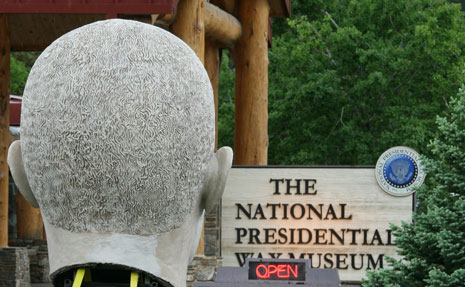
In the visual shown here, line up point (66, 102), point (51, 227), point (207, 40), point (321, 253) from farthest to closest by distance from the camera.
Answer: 1. point (207, 40)
2. point (321, 253)
3. point (51, 227)
4. point (66, 102)

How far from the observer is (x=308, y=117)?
2258 centimetres

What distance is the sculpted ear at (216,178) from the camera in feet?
11.3

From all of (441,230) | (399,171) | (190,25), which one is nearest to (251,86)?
(190,25)

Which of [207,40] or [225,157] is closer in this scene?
[225,157]

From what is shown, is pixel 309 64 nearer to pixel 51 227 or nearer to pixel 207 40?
pixel 207 40

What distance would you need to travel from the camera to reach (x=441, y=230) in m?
8.10

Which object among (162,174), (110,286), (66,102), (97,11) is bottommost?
(110,286)

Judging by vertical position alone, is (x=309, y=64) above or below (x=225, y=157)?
above

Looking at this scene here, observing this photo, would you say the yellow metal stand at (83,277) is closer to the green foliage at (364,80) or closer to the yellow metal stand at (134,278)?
the yellow metal stand at (134,278)

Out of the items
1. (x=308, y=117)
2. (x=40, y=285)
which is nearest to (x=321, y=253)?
(x=40, y=285)

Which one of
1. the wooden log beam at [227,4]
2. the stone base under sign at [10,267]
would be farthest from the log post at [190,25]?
the wooden log beam at [227,4]

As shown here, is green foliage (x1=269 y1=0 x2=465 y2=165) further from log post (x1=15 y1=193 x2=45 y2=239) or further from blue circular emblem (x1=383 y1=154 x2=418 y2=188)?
blue circular emblem (x1=383 y1=154 x2=418 y2=188)

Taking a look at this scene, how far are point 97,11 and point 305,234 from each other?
14.1 feet

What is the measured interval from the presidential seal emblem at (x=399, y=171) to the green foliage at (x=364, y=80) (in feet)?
24.2
